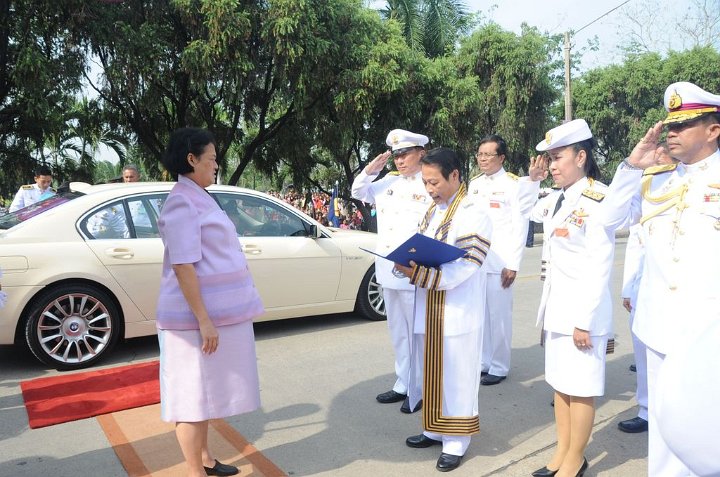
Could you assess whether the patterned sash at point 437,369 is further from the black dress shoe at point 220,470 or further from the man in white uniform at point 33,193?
the man in white uniform at point 33,193

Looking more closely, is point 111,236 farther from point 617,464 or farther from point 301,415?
point 617,464

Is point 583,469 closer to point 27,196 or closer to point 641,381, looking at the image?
point 641,381

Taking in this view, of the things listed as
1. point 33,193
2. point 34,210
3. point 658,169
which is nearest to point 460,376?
point 658,169

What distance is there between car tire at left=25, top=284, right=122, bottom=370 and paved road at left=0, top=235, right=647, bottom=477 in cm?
17

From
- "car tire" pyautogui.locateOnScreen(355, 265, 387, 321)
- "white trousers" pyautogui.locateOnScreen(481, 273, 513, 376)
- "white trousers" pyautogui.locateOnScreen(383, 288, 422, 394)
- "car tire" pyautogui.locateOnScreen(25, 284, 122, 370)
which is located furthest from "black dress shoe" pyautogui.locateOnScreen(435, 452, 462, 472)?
"car tire" pyautogui.locateOnScreen(355, 265, 387, 321)

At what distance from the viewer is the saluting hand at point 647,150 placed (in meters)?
2.74

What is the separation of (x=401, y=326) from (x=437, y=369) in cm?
101

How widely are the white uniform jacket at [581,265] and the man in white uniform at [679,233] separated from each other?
0.27 m

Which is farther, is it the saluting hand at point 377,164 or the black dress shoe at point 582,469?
the saluting hand at point 377,164

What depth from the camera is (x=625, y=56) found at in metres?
→ 29.0

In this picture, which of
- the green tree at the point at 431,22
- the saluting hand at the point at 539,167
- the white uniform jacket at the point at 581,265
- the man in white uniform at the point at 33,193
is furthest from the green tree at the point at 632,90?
the white uniform jacket at the point at 581,265

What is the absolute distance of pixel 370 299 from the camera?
271 inches

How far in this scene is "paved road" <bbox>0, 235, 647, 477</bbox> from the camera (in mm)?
3455

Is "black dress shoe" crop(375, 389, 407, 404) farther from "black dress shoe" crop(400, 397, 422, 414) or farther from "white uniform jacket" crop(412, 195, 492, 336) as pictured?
"white uniform jacket" crop(412, 195, 492, 336)
